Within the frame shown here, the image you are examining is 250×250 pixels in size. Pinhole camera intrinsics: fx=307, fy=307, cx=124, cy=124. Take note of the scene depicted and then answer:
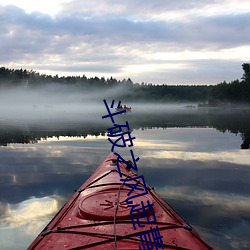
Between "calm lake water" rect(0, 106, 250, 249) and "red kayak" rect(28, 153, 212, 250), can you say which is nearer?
"red kayak" rect(28, 153, 212, 250)

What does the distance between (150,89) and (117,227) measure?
19599 centimetres

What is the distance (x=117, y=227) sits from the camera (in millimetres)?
5168

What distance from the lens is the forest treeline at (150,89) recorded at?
112463 mm

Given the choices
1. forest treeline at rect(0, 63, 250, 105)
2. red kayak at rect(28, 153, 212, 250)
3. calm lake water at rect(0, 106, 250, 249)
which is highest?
forest treeline at rect(0, 63, 250, 105)

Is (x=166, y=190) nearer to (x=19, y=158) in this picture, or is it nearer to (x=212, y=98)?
(x=19, y=158)

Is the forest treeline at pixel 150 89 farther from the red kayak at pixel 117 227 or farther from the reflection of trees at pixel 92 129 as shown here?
the red kayak at pixel 117 227

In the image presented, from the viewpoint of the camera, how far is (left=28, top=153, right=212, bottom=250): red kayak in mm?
4664

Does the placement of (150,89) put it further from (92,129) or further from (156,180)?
(156,180)

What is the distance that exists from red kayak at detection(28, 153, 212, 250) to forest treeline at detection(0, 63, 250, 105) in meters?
111

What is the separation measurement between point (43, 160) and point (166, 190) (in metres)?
7.76

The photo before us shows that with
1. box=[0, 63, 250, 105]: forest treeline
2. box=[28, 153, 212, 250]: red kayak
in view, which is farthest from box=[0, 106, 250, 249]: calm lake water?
box=[0, 63, 250, 105]: forest treeline

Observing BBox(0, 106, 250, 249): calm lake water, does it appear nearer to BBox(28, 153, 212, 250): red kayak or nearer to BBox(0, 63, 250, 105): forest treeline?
BBox(28, 153, 212, 250): red kayak

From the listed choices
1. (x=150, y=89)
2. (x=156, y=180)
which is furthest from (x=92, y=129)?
(x=150, y=89)

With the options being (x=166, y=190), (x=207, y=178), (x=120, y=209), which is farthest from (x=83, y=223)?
(x=207, y=178)
